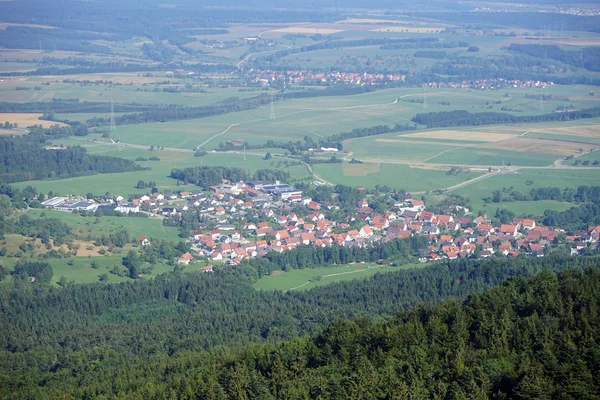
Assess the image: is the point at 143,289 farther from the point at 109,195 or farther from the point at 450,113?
the point at 450,113

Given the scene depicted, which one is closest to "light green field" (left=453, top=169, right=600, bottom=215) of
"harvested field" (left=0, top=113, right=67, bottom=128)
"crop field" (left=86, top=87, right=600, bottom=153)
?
"crop field" (left=86, top=87, right=600, bottom=153)

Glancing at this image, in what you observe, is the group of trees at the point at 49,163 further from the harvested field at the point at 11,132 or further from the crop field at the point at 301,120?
the crop field at the point at 301,120

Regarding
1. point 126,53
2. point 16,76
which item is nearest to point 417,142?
point 16,76

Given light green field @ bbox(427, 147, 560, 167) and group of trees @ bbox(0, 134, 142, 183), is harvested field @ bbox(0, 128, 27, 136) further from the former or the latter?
light green field @ bbox(427, 147, 560, 167)

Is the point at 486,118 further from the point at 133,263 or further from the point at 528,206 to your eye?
the point at 133,263

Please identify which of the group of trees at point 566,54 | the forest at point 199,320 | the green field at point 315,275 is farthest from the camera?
the group of trees at point 566,54

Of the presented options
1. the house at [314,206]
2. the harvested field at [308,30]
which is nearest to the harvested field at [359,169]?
the house at [314,206]
